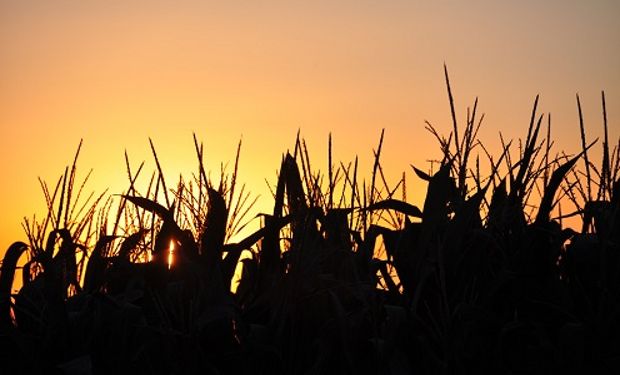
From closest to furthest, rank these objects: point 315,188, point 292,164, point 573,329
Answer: point 573,329
point 315,188
point 292,164

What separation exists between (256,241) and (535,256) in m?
1.05

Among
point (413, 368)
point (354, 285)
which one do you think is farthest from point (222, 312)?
point (413, 368)

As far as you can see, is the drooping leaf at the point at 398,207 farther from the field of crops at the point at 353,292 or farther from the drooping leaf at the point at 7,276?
the drooping leaf at the point at 7,276

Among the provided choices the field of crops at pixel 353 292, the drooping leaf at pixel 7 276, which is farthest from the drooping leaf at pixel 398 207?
the drooping leaf at pixel 7 276

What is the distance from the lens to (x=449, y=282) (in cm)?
299

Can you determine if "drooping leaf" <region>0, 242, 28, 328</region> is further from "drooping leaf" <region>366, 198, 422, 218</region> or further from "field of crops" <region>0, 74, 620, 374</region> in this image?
"drooping leaf" <region>366, 198, 422, 218</region>

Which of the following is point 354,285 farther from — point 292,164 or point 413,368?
point 292,164

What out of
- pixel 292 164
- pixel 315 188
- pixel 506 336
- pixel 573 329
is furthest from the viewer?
pixel 292 164

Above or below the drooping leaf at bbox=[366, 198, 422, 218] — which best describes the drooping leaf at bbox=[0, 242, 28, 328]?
below

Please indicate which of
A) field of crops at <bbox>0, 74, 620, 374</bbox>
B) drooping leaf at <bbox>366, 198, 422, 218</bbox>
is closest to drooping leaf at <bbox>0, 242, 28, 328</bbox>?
field of crops at <bbox>0, 74, 620, 374</bbox>

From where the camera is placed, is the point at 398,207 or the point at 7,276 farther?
the point at 7,276

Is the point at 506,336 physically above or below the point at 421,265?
below

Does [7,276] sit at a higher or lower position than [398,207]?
lower

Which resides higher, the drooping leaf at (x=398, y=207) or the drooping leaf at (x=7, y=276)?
the drooping leaf at (x=398, y=207)
